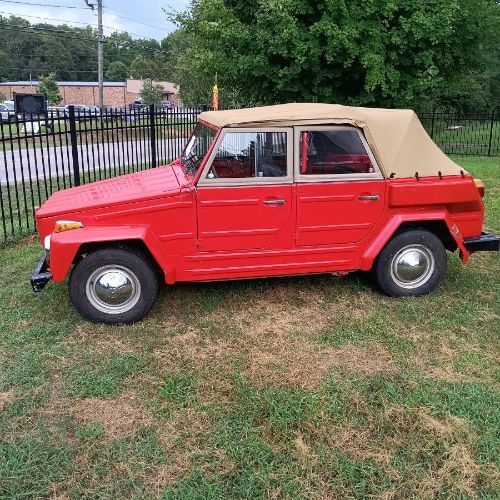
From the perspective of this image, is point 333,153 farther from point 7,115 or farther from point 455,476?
point 7,115

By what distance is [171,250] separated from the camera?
4.32m

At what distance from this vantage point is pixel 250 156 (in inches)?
172

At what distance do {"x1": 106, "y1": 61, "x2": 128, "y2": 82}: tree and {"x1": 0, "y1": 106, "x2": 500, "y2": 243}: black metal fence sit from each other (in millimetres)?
92073

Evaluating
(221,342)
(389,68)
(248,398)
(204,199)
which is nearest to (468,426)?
(248,398)

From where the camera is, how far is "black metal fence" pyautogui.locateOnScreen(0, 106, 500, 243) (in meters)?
7.50

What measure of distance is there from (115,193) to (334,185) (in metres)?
1.97

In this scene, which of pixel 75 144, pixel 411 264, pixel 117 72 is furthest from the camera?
pixel 117 72

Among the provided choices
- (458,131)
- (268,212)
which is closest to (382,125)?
(268,212)

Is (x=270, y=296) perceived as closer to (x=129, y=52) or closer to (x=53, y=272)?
(x=53, y=272)

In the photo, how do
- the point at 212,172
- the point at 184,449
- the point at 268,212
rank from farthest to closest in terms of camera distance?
the point at 268,212 < the point at 212,172 < the point at 184,449

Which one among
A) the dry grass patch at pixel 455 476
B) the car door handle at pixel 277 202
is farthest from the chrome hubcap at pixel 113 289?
the dry grass patch at pixel 455 476

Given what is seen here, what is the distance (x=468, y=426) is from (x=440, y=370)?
66 centimetres

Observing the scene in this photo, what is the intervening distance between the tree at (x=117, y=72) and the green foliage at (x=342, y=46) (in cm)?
9596

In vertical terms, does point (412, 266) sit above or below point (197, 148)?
below
